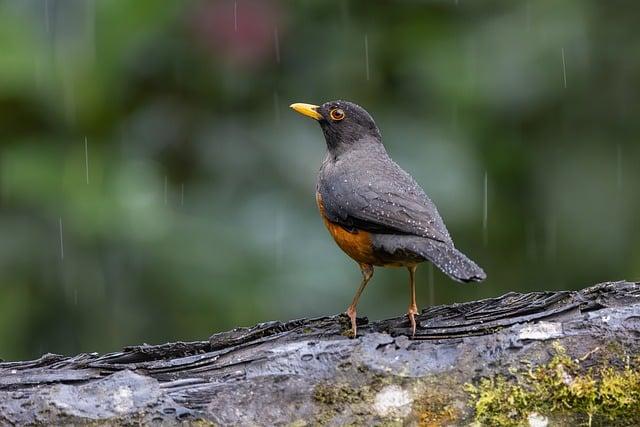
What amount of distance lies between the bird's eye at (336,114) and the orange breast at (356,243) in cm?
78

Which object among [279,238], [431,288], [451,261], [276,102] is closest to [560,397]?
[451,261]

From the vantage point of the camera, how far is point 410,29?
5488 mm

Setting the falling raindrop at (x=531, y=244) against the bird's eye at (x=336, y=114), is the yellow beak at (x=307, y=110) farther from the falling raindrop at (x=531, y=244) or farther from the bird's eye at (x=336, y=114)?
the falling raindrop at (x=531, y=244)

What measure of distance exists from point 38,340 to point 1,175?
76cm

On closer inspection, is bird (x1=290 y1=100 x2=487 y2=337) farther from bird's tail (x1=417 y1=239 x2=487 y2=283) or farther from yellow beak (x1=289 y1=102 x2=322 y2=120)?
yellow beak (x1=289 y1=102 x2=322 y2=120)

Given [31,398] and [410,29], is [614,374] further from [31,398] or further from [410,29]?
[410,29]

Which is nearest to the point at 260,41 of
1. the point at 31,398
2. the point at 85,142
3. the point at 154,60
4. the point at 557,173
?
the point at 154,60

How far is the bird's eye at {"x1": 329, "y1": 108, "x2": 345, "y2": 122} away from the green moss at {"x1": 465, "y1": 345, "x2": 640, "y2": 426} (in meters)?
2.19

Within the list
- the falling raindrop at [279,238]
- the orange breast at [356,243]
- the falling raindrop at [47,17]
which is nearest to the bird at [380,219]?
the orange breast at [356,243]

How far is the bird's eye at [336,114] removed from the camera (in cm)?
515

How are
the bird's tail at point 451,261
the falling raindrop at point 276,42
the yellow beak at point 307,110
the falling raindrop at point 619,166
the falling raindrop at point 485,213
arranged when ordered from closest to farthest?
the bird's tail at point 451,261 < the yellow beak at point 307,110 < the falling raindrop at point 276,42 < the falling raindrop at point 485,213 < the falling raindrop at point 619,166

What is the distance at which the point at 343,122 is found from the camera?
5.15 metres

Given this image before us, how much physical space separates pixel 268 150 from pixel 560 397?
2.47 m

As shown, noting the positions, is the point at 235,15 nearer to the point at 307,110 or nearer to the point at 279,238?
the point at 307,110
